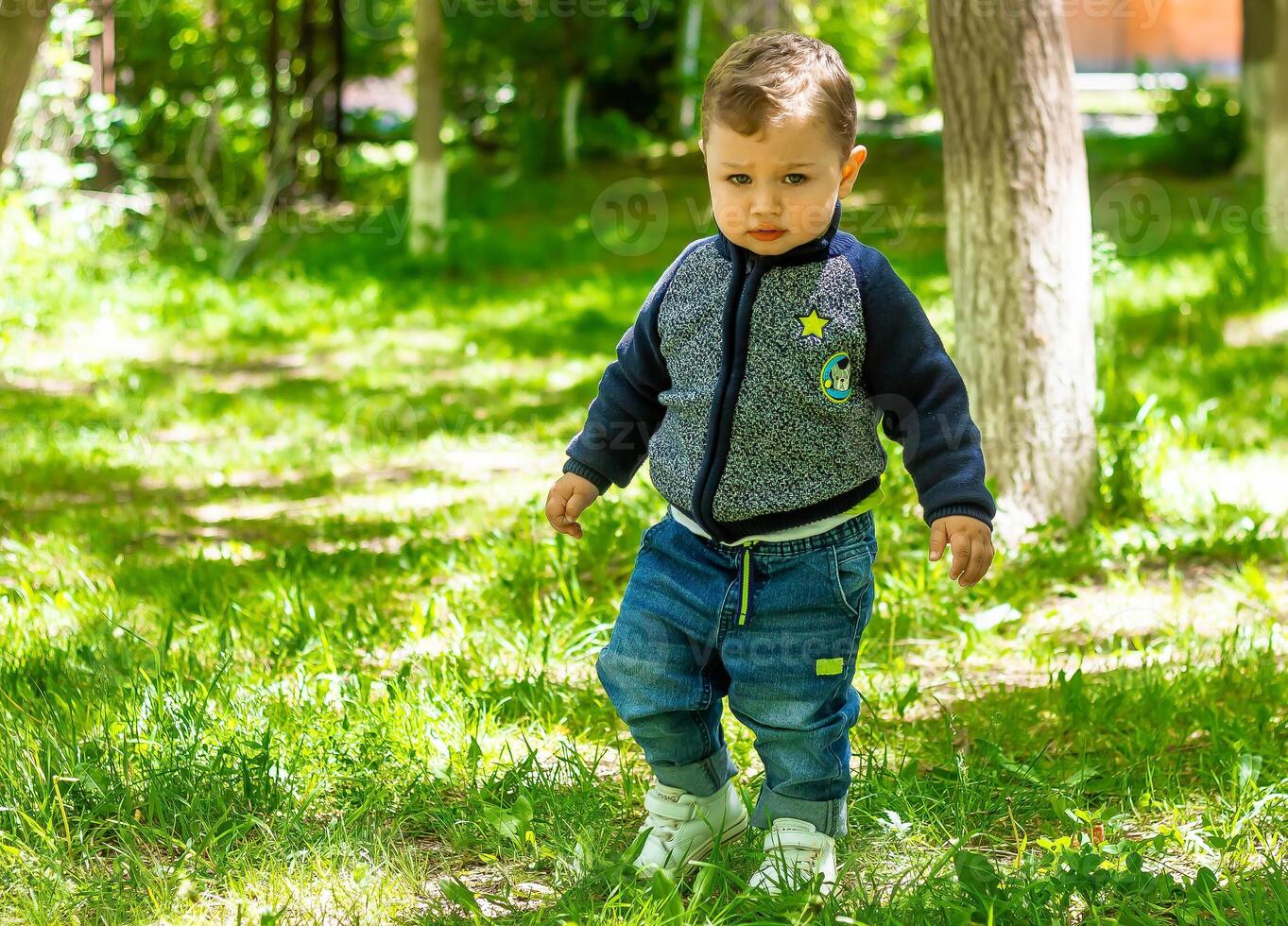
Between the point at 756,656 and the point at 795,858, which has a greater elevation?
the point at 756,656

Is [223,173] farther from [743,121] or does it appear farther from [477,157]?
[743,121]

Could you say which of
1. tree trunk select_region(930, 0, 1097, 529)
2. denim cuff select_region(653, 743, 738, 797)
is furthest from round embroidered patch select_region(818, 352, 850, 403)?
tree trunk select_region(930, 0, 1097, 529)

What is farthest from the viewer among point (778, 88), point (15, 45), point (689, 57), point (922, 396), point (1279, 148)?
point (689, 57)

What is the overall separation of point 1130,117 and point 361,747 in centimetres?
1928

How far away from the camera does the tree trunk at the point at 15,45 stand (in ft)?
12.9

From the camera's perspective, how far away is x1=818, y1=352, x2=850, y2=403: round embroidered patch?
219cm

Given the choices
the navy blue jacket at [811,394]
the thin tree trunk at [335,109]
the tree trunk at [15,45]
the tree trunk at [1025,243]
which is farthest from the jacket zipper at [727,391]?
the thin tree trunk at [335,109]

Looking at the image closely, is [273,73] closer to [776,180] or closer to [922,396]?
[776,180]

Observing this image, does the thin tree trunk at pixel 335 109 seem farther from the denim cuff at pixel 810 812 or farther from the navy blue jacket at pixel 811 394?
the denim cuff at pixel 810 812

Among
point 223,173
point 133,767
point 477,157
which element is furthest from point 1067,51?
point 477,157

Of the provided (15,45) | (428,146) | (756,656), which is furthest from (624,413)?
(428,146)

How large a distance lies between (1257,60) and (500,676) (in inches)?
418

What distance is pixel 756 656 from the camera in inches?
86.9

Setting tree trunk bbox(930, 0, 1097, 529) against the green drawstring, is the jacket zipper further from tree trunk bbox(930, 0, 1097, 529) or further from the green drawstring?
tree trunk bbox(930, 0, 1097, 529)
